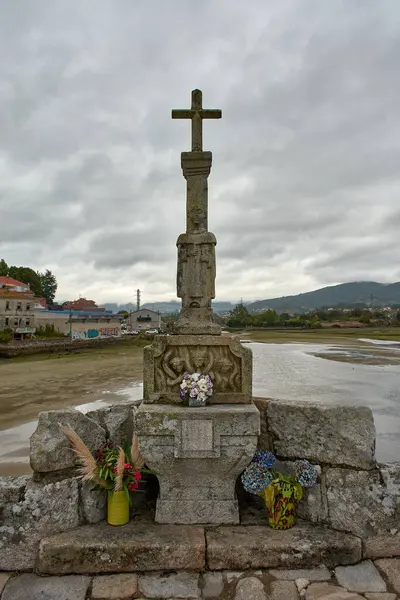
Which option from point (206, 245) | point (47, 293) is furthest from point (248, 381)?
point (47, 293)

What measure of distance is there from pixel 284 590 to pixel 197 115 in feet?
15.3

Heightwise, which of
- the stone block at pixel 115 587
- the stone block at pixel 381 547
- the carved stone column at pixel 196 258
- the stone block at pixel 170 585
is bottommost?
the stone block at pixel 170 585

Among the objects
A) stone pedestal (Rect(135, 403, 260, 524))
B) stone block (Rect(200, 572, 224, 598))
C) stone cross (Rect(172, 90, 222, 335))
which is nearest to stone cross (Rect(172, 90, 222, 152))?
stone cross (Rect(172, 90, 222, 335))

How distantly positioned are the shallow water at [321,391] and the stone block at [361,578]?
183 centimetres

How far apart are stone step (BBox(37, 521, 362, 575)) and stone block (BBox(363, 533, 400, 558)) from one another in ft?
0.34

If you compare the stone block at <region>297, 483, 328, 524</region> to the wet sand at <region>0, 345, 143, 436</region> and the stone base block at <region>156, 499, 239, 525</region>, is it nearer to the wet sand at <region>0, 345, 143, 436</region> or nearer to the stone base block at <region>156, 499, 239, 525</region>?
the stone base block at <region>156, 499, 239, 525</region>

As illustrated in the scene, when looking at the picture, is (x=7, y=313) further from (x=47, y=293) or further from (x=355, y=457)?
(x=355, y=457)

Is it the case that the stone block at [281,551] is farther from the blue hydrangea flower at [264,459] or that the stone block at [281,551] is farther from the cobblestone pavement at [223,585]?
the blue hydrangea flower at [264,459]

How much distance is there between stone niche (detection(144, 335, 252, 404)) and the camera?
3969 mm

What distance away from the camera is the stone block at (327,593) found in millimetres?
2809

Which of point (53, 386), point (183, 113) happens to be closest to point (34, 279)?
point (53, 386)

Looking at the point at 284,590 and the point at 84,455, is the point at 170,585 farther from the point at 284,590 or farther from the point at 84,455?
the point at 84,455

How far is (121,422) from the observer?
402 centimetres

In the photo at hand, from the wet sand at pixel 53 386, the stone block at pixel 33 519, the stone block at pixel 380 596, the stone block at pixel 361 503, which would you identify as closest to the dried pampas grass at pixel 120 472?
the stone block at pixel 33 519
